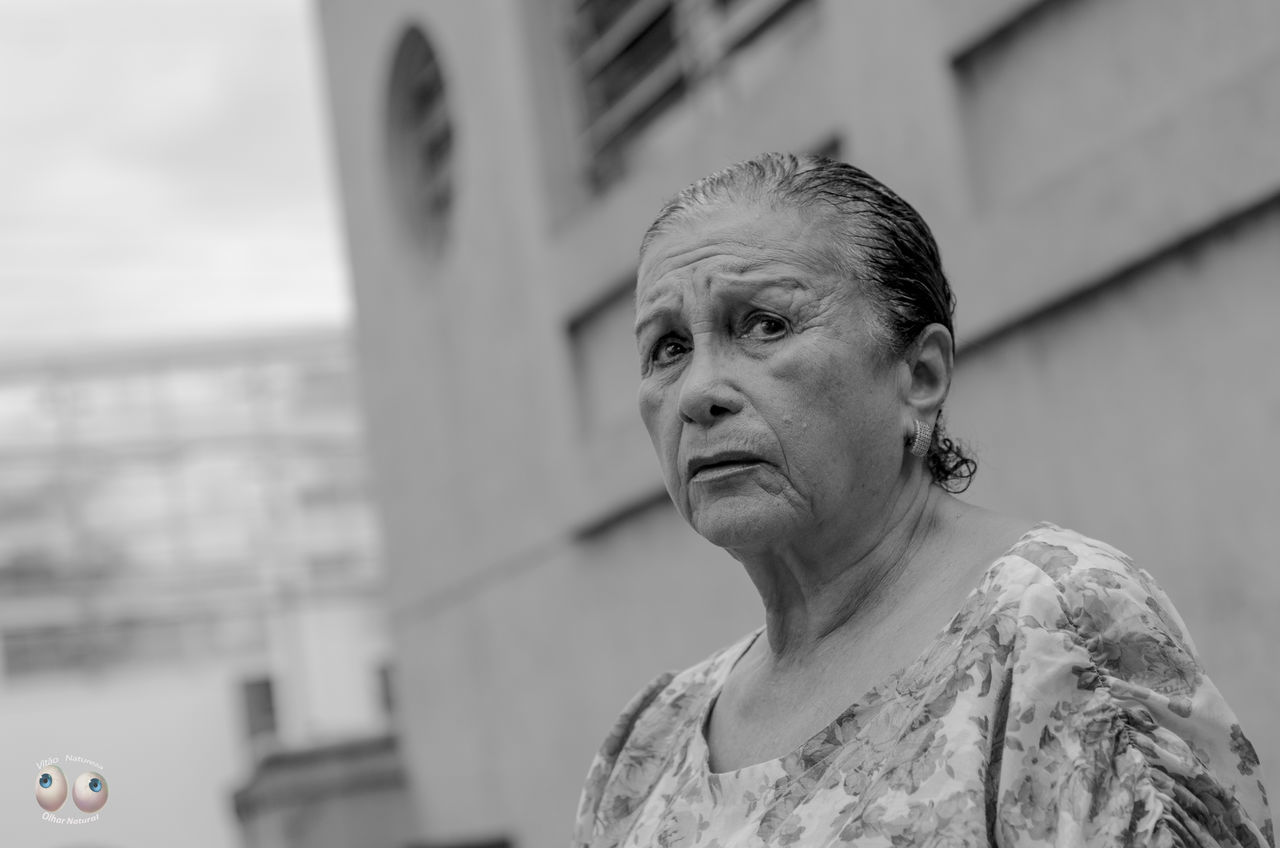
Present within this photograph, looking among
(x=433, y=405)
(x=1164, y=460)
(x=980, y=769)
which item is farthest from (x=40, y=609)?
(x=980, y=769)

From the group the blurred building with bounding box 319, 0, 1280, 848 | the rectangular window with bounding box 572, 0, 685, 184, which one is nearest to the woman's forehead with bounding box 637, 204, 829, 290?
the blurred building with bounding box 319, 0, 1280, 848

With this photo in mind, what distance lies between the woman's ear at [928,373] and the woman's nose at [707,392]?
0.80 feet

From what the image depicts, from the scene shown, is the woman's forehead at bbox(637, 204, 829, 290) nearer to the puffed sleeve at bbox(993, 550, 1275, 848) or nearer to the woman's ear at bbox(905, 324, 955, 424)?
the woman's ear at bbox(905, 324, 955, 424)

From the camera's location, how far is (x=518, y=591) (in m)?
7.91

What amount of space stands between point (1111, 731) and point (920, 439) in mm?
575

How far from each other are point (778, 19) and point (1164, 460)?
2554mm

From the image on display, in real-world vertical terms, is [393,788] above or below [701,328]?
below

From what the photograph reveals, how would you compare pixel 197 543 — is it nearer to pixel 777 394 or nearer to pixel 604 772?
pixel 604 772

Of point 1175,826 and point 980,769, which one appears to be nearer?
point 1175,826

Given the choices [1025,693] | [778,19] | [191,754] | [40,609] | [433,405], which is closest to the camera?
[1025,693]

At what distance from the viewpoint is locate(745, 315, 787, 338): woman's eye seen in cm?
206

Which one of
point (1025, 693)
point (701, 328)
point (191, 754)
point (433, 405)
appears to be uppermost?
point (433, 405)

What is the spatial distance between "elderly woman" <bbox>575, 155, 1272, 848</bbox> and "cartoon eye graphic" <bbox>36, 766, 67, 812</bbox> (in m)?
0.80

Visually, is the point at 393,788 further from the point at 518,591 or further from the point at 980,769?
the point at 980,769
